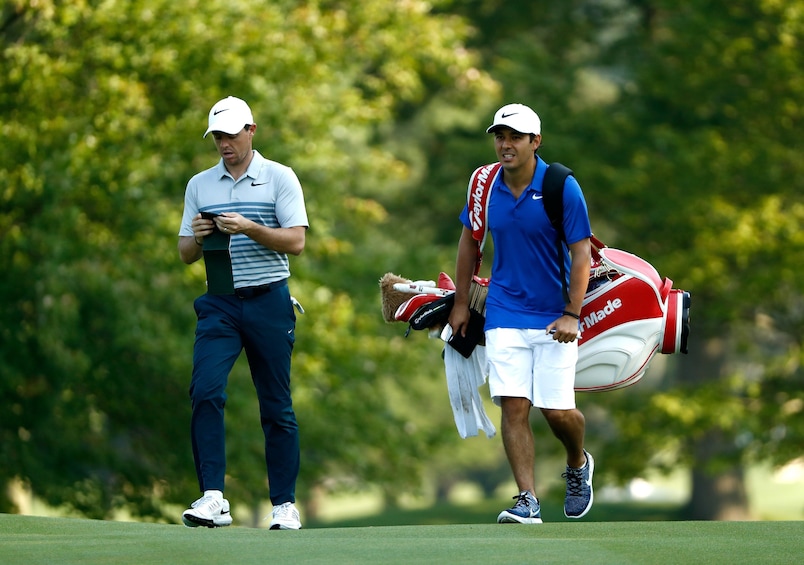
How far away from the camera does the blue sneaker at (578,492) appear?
786 centimetres

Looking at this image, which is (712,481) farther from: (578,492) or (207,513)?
(207,513)

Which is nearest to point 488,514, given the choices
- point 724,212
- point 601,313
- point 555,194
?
point 724,212

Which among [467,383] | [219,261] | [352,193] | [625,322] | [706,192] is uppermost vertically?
[352,193]

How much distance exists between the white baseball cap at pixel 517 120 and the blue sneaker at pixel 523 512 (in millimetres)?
1829

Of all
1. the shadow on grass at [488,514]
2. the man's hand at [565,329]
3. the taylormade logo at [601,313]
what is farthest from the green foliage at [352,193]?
the man's hand at [565,329]

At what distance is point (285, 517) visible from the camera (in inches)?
299

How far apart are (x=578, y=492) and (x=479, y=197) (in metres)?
1.65

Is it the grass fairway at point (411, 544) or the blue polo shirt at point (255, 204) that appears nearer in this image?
the grass fairway at point (411, 544)

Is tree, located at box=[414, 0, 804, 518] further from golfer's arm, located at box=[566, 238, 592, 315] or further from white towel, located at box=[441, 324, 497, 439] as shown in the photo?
golfer's arm, located at box=[566, 238, 592, 315]

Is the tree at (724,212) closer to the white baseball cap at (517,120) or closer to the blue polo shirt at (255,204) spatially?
the white baseball cap at (517,120)

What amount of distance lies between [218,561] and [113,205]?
10.7 meters

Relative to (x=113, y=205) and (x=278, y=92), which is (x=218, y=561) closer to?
(x=113, y=205)

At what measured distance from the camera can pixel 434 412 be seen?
40156 millimetres

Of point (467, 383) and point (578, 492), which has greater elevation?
point (467, 383)
